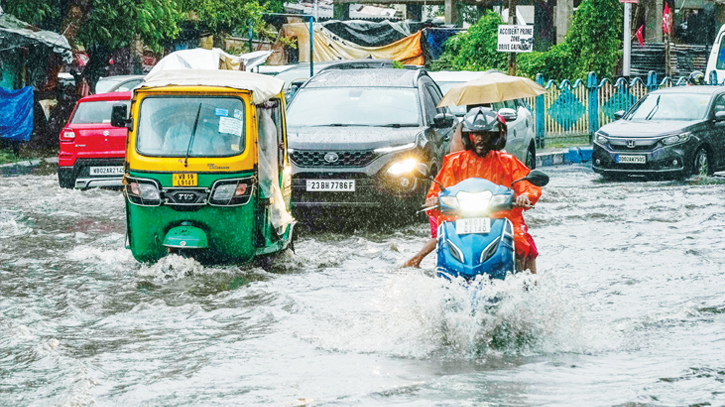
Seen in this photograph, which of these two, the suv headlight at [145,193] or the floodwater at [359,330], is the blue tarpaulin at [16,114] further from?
the suv headlight at [145,193]

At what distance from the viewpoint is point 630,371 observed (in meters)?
5.96

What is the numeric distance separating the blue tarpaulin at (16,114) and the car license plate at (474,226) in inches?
695

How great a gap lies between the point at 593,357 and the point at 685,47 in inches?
1257

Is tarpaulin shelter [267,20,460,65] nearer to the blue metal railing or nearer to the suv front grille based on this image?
the blue metal railing

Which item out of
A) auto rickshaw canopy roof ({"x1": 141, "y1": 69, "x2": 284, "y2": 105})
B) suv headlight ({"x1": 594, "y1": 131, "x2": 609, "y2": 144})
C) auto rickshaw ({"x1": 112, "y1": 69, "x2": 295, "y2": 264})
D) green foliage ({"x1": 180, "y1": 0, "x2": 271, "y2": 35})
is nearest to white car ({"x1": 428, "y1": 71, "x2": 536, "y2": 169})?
suv headlight ({"x1": 594, "y1": 131, "x2": 609, "y2": 144})

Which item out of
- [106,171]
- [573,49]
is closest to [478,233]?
[106,171]

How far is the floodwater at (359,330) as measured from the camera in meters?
5.64

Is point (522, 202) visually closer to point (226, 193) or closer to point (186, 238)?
point (226, 193)

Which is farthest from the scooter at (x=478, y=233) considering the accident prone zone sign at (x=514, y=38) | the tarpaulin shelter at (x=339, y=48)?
the tarpaulin shelter at (x=339, y=48)

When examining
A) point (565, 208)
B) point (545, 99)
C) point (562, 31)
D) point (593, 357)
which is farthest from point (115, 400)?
point (562, 31)

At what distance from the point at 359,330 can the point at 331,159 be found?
4894mm

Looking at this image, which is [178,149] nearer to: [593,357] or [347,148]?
[347,148]

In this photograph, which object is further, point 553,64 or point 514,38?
point 553,64

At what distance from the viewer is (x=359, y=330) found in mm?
6996
